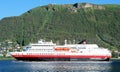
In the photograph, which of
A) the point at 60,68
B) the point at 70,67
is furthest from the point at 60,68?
the point at 70,67

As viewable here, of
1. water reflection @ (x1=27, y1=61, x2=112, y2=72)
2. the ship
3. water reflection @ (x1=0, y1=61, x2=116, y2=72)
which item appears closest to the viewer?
water reflection @ (x1=27, y1=61, x2=112, y2=72)

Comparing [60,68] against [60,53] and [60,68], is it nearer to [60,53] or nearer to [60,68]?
[60,68]

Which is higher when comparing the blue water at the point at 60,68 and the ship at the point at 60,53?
the ship at the point at 60,53

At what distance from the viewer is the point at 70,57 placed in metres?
158

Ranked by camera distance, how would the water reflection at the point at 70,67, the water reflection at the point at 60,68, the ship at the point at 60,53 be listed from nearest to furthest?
the water reflection at the point at 70,67, the water reflection at the point at 60,68, the ship at the point at 60,53

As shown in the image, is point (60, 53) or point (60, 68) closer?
point (60, 68)

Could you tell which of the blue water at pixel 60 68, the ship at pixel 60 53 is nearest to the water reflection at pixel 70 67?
the blue water at pixel 60 68

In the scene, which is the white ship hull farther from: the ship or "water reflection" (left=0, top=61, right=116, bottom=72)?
"water reflection" (left=0, top=61, right=116, bottom=72)

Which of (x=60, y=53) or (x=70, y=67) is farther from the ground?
(x=60, y=53)

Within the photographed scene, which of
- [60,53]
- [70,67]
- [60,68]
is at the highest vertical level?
[60,53]

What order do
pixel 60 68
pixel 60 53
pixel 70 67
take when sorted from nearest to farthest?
pixel 60 68, pixel 70 67, pixel 60 53

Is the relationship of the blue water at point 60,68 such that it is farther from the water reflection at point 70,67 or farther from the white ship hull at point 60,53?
the white ship hull at point 60,53

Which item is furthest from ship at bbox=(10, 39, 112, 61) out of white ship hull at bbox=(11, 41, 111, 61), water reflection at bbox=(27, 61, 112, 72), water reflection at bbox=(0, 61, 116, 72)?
water reflection at bbox=(27, 61, 112, 72)

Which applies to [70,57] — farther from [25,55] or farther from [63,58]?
[25,55]
